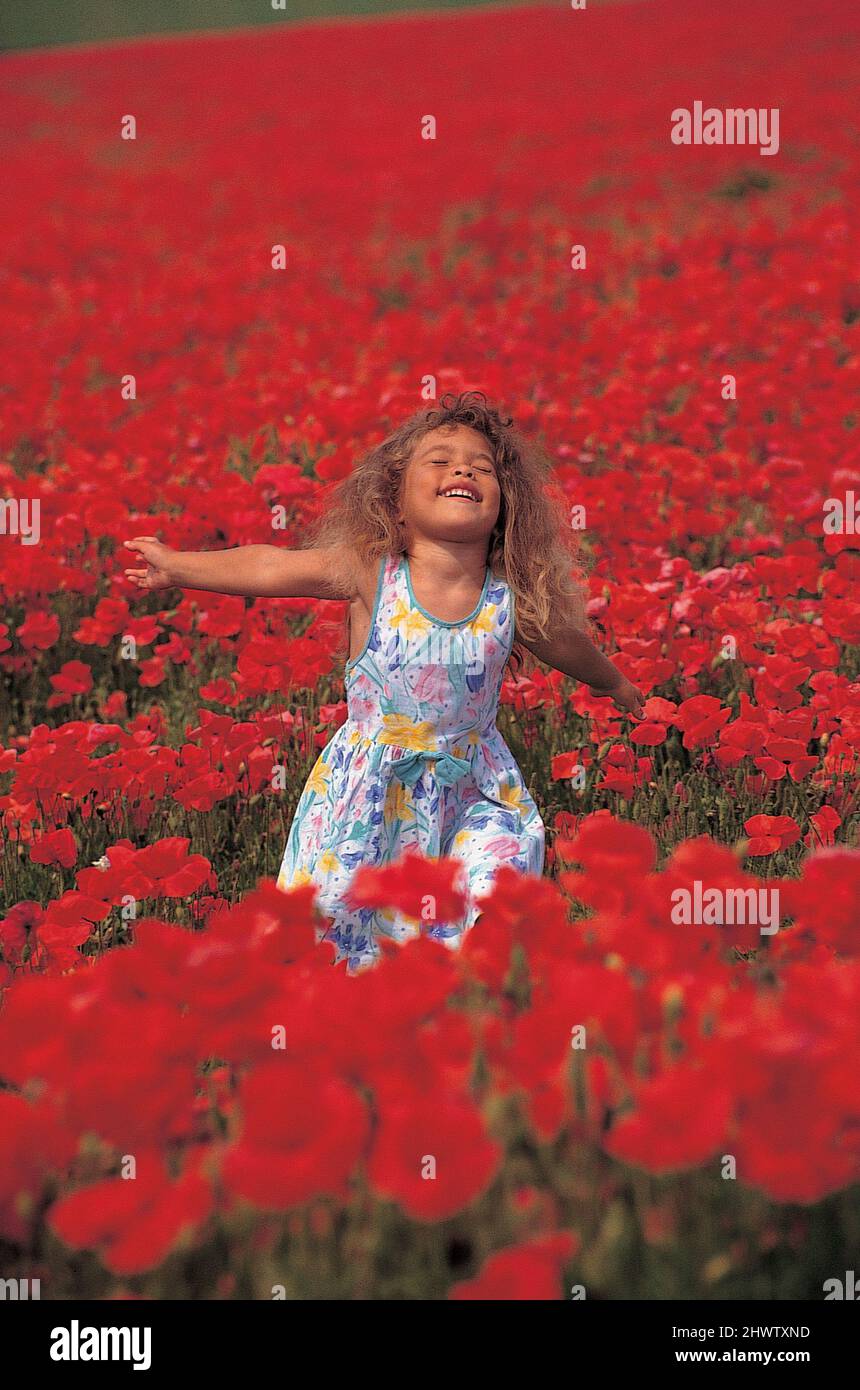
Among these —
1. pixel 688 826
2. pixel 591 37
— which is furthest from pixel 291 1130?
pixel 591 37

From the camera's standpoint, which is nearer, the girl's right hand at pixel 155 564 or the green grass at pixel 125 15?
the girl's right hand at pixel 155 564

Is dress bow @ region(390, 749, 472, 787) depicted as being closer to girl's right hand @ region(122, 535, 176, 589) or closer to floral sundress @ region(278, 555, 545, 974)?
floral sundress @ region(278, 555, 545, 974)

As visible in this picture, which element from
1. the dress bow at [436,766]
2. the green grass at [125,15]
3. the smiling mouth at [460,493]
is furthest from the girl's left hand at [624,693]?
the green grass at [125,15]

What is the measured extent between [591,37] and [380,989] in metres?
18.4

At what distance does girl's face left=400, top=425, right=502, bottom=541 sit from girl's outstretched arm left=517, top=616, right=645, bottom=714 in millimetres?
256

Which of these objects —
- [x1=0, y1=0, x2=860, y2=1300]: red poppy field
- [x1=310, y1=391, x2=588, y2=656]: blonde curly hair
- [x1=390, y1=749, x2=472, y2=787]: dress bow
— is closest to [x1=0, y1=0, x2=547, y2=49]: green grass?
[x1=0, y1=0, x2=860, y2=1300]: red poppy field

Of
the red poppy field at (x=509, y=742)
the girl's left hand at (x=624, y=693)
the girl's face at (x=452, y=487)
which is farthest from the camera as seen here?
the girl's left hand at (x=624, y=693)

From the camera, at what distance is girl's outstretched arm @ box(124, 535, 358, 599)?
9.44 feet

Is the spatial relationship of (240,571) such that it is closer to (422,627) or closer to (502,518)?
(422,627)

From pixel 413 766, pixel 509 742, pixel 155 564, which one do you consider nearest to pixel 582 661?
pixel 413 766

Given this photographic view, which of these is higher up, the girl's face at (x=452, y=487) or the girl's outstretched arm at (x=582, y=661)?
the girl's face at (x=452, y=487)

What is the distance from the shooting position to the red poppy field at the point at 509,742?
1287 millimetres

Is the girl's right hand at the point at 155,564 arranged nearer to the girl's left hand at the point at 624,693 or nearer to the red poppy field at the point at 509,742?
the red poppy field at the point at 509,742
